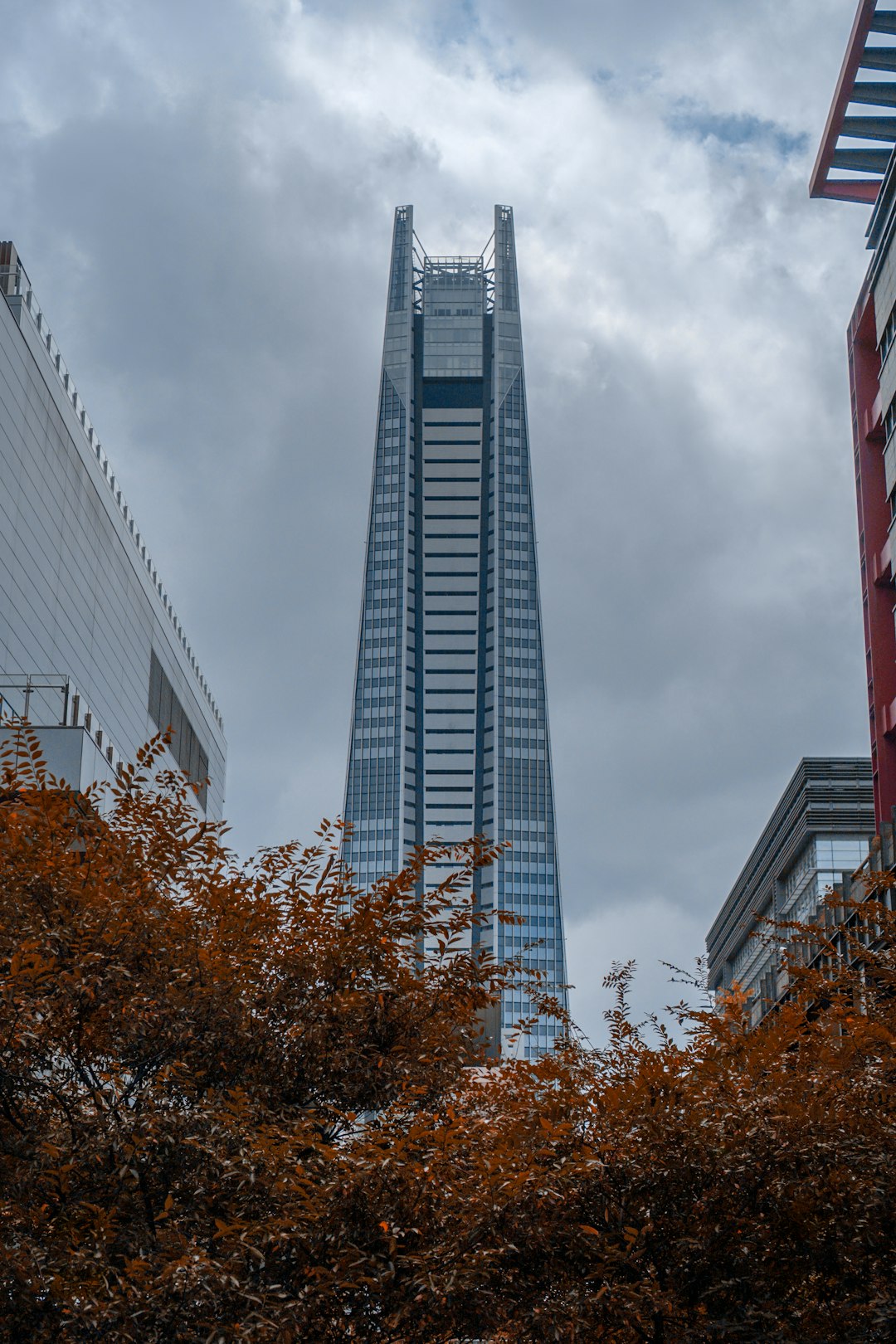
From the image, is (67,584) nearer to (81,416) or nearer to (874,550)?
(81,416)

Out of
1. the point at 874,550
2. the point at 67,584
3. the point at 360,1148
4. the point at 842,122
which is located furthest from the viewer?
the point at 67,584

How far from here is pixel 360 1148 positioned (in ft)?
42.7

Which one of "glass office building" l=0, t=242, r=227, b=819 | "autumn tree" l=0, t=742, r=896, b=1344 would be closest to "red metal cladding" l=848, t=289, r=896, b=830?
"glass office building" l=0, t=242, r=227, b=819

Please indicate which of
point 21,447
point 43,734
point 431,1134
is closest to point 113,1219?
point 431,1134

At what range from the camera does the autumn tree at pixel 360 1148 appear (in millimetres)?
12453

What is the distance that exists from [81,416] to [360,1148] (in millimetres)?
54037

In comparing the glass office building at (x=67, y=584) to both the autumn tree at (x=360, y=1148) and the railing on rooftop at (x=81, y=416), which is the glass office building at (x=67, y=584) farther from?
the autumn tree at (x=360, y=1148)

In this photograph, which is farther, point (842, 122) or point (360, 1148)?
point (842, 122)

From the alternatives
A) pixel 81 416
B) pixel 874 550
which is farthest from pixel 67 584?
pixel 874 550

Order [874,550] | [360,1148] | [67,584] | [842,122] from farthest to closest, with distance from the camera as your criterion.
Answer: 1. [67,584]
2. [842,122]
3. [874,550]
4. [360,1148]

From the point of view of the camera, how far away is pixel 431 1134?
513 inches

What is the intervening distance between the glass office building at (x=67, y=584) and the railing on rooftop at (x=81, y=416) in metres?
0.08

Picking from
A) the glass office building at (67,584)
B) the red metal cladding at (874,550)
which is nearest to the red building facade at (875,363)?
the red metal cladding at (874,550)

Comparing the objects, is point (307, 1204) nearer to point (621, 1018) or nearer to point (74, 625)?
point (621, 1018)
